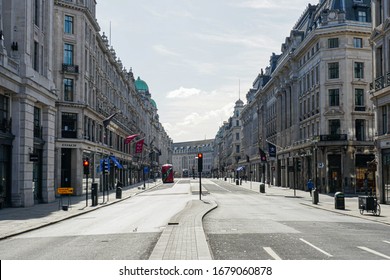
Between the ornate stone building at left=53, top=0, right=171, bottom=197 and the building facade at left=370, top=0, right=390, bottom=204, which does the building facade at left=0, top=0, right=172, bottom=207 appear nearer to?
the ornate stone building at left=53, top=0, right=171, bottom=197

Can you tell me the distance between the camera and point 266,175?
106 metres

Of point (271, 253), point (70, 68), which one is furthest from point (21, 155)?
point (271, 253)

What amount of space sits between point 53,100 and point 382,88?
2660 cm

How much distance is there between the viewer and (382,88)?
39.1 meters

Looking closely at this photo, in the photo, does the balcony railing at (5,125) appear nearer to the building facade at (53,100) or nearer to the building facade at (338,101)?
the building facade at (53,100)

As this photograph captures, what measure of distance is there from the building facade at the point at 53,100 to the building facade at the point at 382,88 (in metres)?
24.6

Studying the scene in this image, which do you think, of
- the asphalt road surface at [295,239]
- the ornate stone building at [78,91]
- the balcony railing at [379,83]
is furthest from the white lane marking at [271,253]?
the ornate stone building at [78,91]

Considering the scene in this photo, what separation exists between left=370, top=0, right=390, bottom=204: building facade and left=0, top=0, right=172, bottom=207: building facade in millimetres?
24561

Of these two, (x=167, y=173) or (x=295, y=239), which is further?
(x=167, y=173)

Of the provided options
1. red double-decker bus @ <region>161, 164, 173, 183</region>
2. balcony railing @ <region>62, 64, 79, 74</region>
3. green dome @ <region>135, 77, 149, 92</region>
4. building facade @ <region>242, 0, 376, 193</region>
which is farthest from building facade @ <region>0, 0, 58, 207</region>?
green dome @ <region>135, 77, 149, 92</region>

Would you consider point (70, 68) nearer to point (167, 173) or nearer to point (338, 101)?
Result: point (338, 101)

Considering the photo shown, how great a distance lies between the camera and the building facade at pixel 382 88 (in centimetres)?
3888

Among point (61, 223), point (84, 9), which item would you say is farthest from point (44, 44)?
point (61, 223)

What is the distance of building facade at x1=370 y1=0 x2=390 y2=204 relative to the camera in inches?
1531
